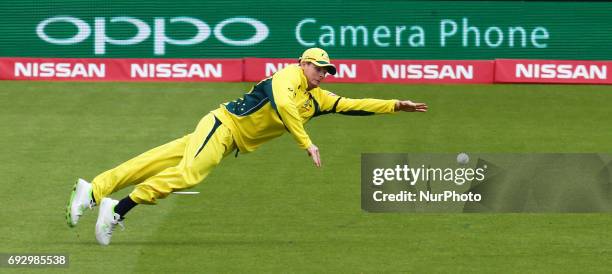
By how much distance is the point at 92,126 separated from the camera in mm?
22625

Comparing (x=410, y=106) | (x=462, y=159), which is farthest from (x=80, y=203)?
(x=462, y=159)

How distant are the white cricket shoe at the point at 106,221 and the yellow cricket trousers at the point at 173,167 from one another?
21 centimetres

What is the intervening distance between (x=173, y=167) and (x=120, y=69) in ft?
45.1

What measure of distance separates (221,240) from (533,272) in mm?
3429

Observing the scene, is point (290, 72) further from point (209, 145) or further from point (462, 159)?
point (462, 159)

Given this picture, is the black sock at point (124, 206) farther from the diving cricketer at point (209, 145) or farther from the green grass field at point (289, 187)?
the green grass field at point (289, 187)

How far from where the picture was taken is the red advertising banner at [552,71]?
91.1ft

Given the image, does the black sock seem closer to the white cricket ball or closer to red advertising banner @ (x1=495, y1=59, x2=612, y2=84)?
the white cricket ball

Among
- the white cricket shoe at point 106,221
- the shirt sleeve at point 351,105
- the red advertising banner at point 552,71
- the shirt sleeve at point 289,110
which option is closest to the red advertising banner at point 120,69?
the red advertising banner at point 552,71

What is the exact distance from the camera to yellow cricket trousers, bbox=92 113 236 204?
13.9m

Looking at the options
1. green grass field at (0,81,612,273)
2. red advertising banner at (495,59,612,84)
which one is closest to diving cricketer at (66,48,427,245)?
green grass field at (0,81,612,273)

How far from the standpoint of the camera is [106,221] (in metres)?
14.1

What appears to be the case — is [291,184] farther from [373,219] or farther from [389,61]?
[389,61]

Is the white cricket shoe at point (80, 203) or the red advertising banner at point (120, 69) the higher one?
the white cricket shoe at point (80, 203)
